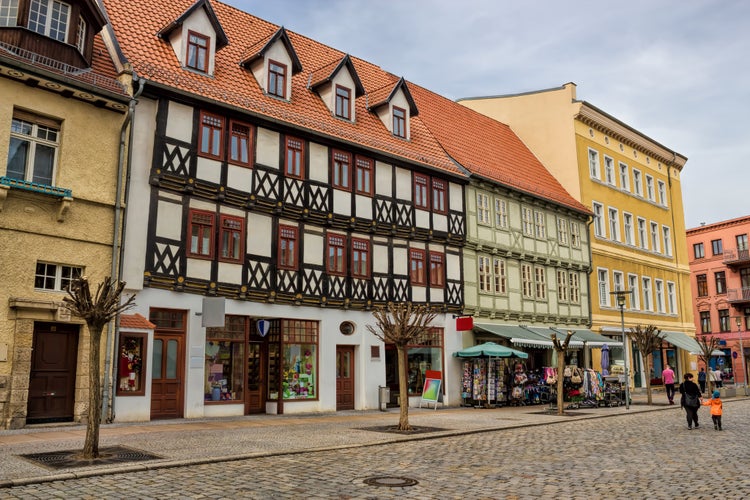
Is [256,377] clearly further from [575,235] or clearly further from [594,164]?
[594,164]

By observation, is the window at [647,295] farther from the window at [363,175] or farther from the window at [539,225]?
the window at [363,175]

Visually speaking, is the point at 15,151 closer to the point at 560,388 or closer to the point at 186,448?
the point at 186,448

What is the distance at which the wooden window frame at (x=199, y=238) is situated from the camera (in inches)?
757

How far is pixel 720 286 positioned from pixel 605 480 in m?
57.6

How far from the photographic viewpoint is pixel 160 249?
728 inches

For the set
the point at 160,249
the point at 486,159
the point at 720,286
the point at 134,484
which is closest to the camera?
the point at 134,484

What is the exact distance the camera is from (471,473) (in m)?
10.4

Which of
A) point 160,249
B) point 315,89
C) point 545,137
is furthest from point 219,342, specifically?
point 545,137

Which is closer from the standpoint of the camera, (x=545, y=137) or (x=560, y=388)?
(x=560, y=388)

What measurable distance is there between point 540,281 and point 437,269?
7.51m

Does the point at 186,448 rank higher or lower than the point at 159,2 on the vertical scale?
lower

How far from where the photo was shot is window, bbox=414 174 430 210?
2622cm

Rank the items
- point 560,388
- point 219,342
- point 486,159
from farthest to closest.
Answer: point 486,159 → point 560,388 → point 219,342

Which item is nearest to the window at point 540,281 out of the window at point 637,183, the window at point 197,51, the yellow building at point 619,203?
the yellow building at point 619,203
